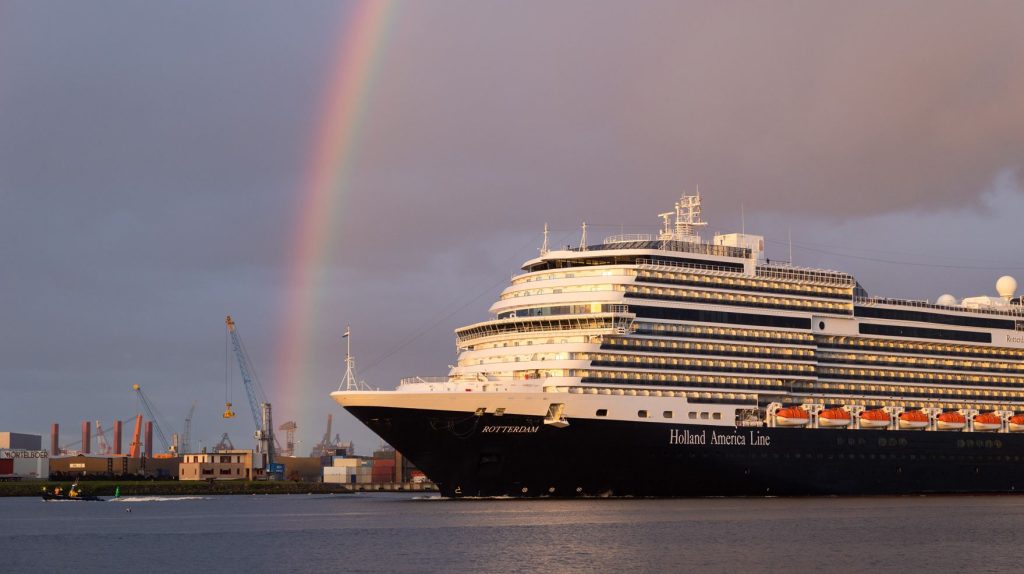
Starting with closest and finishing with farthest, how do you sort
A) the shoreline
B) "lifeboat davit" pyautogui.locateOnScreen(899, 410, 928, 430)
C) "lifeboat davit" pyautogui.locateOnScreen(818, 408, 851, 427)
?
"lifeboat davit" pyautogui.locateOnScreen(818, 408, 851, 427), "lifeboat davit" pyautogui.locateOnScreen(899, 410, 928, 430), the shoreline

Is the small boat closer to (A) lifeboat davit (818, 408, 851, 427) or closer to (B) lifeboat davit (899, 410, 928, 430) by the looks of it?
(A) lifeboat davit (818, 408, 851, 427)

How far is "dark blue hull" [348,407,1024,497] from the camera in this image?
88688 mm

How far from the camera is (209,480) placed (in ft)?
653

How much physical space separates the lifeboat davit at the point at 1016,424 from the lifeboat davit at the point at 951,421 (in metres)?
5.58

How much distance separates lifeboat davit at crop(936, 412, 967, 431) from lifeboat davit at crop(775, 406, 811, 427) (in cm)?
1461

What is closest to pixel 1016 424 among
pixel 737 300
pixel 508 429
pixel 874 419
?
pixel 874 419

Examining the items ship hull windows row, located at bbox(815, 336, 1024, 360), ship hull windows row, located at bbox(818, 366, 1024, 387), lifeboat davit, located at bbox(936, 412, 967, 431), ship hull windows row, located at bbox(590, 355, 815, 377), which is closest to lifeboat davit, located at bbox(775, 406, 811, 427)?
ship hull windows row, located at bbox(590, 355, 815, 377)

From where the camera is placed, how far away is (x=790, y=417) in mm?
96312

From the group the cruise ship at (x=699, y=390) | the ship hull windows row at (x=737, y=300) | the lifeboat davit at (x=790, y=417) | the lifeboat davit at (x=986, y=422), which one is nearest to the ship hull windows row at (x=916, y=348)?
the cruise ship at (x=699, y=390)

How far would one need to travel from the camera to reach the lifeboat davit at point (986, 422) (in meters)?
107

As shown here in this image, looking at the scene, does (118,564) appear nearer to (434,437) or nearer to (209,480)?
(434,437)

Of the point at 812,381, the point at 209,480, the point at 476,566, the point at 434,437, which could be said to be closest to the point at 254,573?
the point at 476,566

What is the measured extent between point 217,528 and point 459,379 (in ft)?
61.9

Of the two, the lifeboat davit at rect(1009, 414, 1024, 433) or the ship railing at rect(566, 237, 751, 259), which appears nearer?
the ship railing at rect(566, 237, 751, 259)
